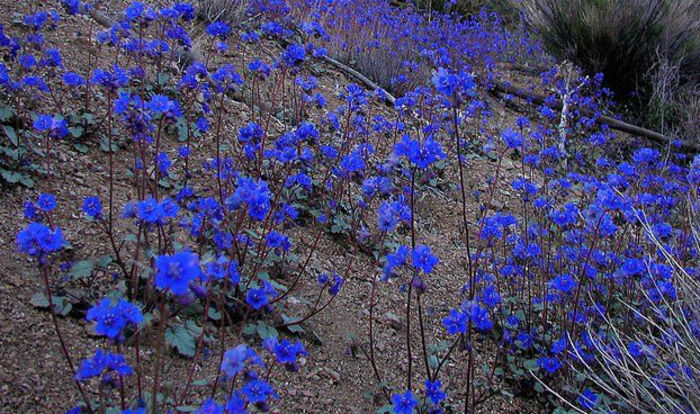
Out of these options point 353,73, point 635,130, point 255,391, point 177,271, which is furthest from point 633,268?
point 635,130

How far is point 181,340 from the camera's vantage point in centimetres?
229

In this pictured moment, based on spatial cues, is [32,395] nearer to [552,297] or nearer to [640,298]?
[552,297]

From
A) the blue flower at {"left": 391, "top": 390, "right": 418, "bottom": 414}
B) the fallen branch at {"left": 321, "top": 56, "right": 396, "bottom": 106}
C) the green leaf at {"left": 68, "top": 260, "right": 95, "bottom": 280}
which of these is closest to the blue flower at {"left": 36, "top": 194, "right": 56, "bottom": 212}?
the green leaf at {"left": 68, "top": 260, "right": 95, "bottom": 280}

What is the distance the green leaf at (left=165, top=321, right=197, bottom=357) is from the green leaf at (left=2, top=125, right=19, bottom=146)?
55.9 inches

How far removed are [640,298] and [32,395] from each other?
287 cm

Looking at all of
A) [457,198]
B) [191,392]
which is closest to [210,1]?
[457,198]

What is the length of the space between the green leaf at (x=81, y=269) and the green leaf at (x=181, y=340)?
378 millimetres

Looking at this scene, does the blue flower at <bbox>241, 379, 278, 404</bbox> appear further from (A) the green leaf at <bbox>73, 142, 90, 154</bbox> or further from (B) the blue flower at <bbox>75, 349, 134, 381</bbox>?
(A) the green leaf at <bbox>73, 142, 90, 154</bbox>

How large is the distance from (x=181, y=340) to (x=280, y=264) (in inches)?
32.1

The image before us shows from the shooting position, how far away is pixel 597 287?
3605mm

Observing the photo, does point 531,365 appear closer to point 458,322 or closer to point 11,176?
point 458,322

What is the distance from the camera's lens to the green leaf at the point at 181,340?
89.2 inches

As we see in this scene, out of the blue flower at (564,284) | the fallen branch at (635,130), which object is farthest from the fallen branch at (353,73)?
the blue flower at (564,284)

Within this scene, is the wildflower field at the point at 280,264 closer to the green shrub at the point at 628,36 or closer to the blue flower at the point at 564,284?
the blue flower at the point at 564,284
